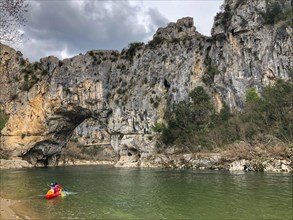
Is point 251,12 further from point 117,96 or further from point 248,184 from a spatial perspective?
point 248,184

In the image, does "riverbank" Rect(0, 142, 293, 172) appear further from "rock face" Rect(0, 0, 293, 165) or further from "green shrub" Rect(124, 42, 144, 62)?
"green shrub" Rect(124, 42, 144, 62)

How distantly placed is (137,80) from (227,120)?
67.2ft

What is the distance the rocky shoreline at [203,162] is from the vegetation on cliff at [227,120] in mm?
3187

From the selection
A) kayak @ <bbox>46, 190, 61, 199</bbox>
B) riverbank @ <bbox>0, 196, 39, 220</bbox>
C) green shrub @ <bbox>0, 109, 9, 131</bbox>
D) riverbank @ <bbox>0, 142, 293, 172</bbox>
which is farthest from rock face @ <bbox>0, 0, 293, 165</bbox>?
riverbank @ <bbox>0, 196, 39, 220</bbox>

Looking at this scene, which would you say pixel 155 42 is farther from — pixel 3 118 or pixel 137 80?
pixel 3 118

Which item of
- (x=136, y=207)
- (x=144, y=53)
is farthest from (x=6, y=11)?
(x=144, y=53)

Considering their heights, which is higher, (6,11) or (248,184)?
(6,11)

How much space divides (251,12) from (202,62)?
11829 millimetres

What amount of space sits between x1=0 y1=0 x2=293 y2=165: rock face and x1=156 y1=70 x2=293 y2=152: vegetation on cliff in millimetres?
2617

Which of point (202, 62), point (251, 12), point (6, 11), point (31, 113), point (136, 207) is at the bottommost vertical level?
point (136, 207)

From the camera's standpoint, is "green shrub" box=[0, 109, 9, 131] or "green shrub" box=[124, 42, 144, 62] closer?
"green shrub" box=[0, 109, 9, 131]

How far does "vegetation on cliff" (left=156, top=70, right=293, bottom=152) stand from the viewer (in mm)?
46031

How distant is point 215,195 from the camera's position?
20.4 meters

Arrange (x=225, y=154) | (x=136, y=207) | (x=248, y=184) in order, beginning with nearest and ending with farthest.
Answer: (x=136, y=207) → (x=248, y=184) → (x=225, y=154)
